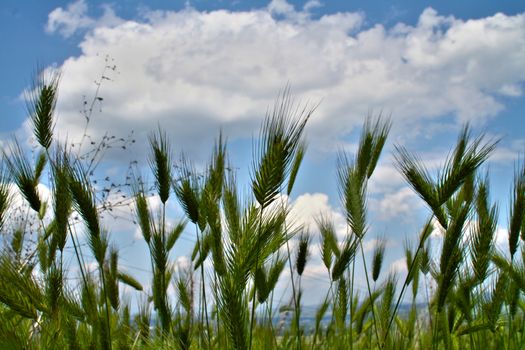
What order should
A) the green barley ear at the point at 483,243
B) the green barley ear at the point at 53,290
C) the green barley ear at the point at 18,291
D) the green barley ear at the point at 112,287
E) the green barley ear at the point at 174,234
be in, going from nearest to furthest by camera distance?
1. the green barley ear at the point at 18,291
2. the green barley ear at the point at 53,290
3. the green barley ear at the point at 483,243
4. the green barley ear at the point at 112,287
5. the green barley ear at the point at 174,234

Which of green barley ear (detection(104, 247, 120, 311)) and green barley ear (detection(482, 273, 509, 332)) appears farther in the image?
green barley ear (detection(104, 247, 120, 311))

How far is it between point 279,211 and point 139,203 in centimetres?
Result: 110

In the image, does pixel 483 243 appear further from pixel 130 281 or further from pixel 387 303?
pixel 130 281

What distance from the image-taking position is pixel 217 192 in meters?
2.29

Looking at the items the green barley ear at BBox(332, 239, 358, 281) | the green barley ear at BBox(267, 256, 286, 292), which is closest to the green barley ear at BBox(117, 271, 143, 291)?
the green barley ear at BBox(267, 256, 286, 292)

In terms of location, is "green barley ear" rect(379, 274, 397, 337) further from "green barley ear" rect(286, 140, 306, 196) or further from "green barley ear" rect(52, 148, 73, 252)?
"green barley ear" rect(52, 148, 73, 252)

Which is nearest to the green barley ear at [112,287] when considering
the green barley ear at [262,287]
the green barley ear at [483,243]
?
the green barley ear at [262,287]

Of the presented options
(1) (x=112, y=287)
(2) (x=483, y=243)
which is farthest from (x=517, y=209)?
(1) (x=112, y=287)

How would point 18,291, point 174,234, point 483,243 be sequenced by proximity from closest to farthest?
point 18,291 < point 483,243 < point 174,234

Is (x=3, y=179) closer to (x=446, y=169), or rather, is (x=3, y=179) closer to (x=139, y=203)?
(x=139, y=203)

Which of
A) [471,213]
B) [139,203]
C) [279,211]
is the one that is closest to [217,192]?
[139,203]

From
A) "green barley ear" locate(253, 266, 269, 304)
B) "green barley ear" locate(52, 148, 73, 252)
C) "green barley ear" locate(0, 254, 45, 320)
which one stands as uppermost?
"green barley ear" locate(52, 148, 73, 252)

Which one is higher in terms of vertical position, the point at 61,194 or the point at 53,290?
the point at 61,194

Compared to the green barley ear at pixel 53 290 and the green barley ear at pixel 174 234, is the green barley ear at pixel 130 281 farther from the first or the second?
the green barley ear at pixel 53 290
